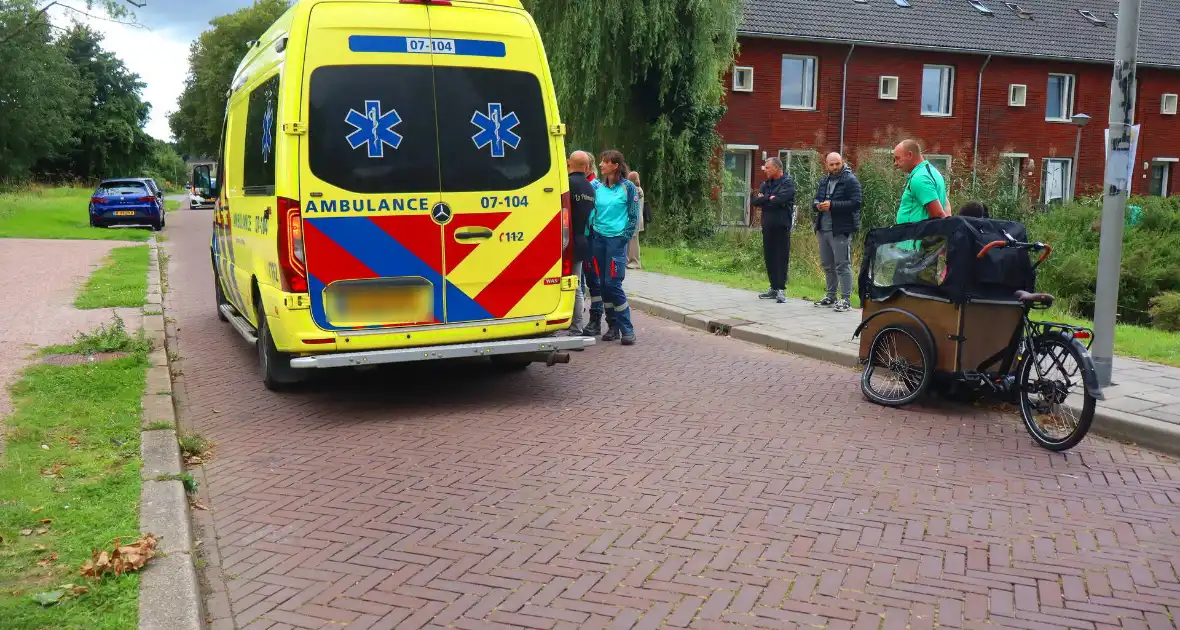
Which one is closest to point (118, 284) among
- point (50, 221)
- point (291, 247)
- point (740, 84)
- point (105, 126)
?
point (291, 247)

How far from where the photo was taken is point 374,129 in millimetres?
6246

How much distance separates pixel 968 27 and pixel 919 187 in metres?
Result: 27.2

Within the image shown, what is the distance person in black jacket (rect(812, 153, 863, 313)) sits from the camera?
1070 cm

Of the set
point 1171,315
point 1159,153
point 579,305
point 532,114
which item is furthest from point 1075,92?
point 532,114

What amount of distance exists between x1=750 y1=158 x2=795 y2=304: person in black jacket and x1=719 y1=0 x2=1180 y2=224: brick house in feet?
54.8

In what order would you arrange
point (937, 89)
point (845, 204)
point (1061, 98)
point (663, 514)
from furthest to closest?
point (1061, 98) → point (937, 89) → point (845, 204) → point (663, 514)

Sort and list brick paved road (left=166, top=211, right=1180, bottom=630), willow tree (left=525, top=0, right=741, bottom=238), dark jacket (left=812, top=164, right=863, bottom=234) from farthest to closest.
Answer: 1. willow tree (left=525, top=0, right=741, bottom=238)
2. dark jacket (left=812, top=164, right=863, bottom=234)
3. brick paved road (left=166, top=211, right=1180, bottom=630)

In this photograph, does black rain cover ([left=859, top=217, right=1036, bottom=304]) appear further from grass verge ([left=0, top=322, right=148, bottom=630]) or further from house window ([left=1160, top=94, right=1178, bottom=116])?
house window ([left=1160, top=94, right=1178, bottom=116])

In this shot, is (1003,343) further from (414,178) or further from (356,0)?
(356,0)

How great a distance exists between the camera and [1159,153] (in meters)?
34.7

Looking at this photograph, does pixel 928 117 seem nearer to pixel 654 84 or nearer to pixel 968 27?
pixel 968 27

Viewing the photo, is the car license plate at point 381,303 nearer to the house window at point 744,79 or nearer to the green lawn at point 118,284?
the green lawn at point 118,284

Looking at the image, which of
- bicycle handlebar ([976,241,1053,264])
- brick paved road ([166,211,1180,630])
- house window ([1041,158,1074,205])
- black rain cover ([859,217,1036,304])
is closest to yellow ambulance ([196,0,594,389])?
brick paved road ([166,211,1180,630])

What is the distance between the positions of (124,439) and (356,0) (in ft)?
9.92
